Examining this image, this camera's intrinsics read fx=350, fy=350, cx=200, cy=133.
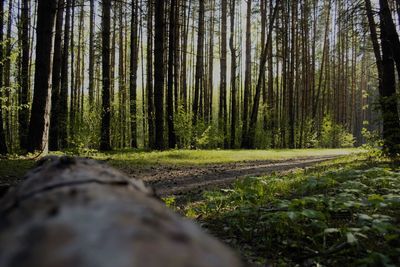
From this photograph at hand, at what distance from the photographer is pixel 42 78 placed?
973cm

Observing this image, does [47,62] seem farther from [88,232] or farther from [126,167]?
[88,232]

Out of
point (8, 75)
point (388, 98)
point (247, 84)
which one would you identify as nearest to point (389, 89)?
point (388, 98)

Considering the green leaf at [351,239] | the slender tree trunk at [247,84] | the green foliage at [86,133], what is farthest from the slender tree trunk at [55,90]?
the green leaf at [351,239]

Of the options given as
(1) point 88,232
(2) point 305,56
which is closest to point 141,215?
(1) point 88,232

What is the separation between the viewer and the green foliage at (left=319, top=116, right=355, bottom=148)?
29.3m

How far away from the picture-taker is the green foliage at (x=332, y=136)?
29.3 m

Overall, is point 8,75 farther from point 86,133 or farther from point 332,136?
point 332,136

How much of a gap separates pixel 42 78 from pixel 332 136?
1103 inches

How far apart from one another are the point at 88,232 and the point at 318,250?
2368 mm

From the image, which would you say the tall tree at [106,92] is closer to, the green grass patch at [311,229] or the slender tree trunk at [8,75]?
the slender tree trunk at [8,75]

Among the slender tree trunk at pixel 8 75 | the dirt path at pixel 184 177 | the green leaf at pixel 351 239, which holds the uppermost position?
the slender tree trunk at pixel 8 75

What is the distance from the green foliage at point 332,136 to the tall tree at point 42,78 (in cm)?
2412

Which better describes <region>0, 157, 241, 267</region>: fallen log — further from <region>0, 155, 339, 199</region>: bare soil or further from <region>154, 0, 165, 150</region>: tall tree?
<region>154, 0, 165, 150</region>: tall tree

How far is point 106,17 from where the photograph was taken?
1461 centimetres
